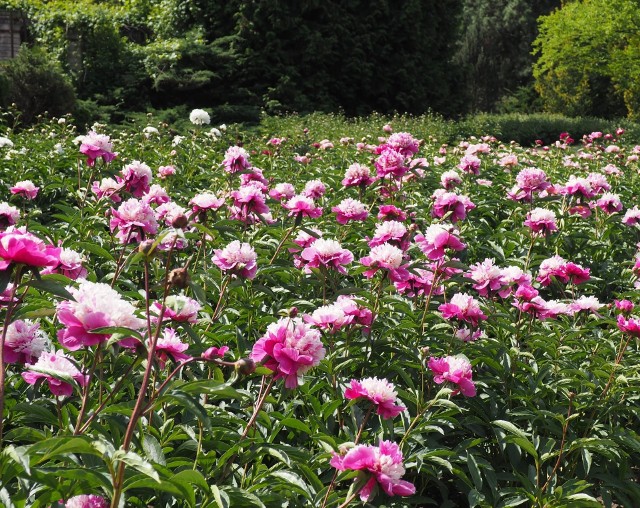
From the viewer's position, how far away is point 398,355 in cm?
229

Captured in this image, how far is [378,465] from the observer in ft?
4.37

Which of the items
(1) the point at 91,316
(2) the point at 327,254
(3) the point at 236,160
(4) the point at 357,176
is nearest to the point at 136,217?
(2) the point at 327,254

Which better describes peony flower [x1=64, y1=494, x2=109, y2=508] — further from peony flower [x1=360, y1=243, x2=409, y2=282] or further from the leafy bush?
the leafy bush

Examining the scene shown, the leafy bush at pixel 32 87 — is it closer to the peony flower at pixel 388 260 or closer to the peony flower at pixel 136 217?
the peony flower at pixel 136 217

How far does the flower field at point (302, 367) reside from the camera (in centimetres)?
133

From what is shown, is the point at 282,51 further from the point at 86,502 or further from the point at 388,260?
the point at 86,502

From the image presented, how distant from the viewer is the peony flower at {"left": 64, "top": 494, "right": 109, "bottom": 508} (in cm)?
120

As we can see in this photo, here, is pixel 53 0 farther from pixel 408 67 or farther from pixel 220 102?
pixel 408 67

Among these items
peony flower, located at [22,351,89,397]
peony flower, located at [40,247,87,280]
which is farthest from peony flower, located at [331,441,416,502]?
peony flower, located at [40,247,87,280]

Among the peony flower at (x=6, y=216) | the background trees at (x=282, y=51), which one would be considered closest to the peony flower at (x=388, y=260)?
the peony flower at (x=6, y=216)

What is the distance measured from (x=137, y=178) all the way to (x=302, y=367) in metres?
1.51

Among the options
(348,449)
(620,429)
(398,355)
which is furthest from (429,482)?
(348,449)

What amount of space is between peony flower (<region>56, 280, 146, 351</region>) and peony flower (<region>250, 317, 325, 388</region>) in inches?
10.7

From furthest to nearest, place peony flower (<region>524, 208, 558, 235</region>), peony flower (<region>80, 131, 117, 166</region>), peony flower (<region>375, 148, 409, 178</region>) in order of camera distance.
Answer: peony flower (<region>375, 148, 409, 178</region>)
peony flower (<region>524, 208, 558, 235</region>)
peony flower (<region>80, 131, 117, 166</region>)
